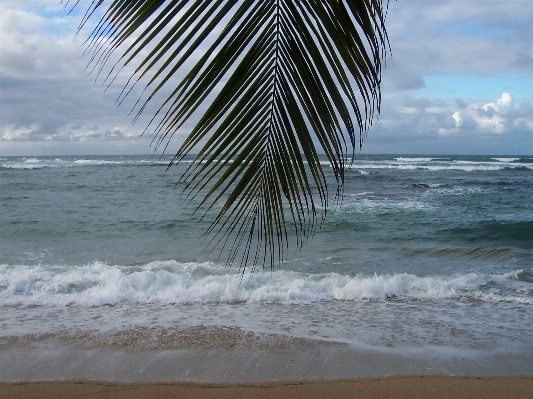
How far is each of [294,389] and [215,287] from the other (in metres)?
3.93

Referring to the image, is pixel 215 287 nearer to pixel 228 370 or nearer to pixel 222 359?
pixel 222 359

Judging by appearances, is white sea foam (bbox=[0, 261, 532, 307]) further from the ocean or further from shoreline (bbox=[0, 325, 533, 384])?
shoreline (bbox=[0, 325, 533, 384])

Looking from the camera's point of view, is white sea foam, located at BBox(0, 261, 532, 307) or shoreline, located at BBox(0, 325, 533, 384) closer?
shoreline, located at BBox(0, 325, 533, 384)

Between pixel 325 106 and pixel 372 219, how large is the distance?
15.5 m

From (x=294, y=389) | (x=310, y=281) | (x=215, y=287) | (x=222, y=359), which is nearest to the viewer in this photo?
(x=294, y=389)

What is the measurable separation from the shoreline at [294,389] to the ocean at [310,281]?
1.31 ft

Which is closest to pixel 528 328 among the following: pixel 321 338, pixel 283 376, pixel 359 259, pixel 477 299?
pixel 477 299

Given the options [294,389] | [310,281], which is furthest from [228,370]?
[310,281]

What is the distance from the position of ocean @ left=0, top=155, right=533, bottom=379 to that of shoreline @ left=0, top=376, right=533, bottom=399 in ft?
1.31

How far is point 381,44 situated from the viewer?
3.60 feet

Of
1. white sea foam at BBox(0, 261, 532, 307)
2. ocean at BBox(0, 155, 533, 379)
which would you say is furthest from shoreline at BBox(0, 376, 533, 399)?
white sea foam at BBox(0, 261, 532, 307)

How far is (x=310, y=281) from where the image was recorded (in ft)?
29.4

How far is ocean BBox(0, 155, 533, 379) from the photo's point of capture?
249 inches

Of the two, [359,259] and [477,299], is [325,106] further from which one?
[359,259]
